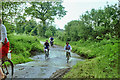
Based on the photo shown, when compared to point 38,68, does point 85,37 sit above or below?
above

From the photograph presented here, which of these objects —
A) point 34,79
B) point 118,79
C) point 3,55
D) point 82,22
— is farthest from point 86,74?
point 82,22

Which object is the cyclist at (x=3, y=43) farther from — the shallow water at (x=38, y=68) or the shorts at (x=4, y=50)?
the shallow water at (x=38, y=68)

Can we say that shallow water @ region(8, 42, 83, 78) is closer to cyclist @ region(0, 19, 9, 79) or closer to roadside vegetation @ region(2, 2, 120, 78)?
roadside vegetation @ region(2, 2, 120, 78)

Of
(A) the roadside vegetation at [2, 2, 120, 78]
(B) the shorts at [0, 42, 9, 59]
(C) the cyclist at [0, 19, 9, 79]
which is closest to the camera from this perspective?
(C) the cyclist at [0, 19, 9, 79]

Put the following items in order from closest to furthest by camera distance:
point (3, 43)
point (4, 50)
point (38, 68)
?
point (3, 43), point (4, 50), point (38, 68)

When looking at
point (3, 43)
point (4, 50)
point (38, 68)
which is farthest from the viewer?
point (38, 68)

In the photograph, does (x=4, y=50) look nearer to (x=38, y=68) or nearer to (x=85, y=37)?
(x=38, y=68)

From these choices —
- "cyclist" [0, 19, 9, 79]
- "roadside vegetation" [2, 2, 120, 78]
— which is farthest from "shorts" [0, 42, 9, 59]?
"roadside vegetation" [2, 2, 120, 78]

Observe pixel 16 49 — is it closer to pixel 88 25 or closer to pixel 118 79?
pixel 118 79

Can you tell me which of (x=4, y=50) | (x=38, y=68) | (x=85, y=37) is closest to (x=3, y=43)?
(x=4, y=50)

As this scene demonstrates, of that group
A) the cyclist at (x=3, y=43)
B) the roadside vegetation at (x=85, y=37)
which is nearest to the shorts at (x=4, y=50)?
the cyclist at (x=3, y=43)

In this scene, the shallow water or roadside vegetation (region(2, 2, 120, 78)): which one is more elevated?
roadside vegetation (region(2, 2, 120, 78))

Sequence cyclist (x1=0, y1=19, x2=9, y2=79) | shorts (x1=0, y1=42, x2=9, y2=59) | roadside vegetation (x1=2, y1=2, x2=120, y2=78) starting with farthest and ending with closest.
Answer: roadside vegetation (x1=2, y1=2, x2=120, y2=78) < shorts (x1=0, y1=42, x2=9, y2=59) < cyclist (x1=0, y1=19, x2=9, y2=79)

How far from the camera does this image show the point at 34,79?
6418 mm
